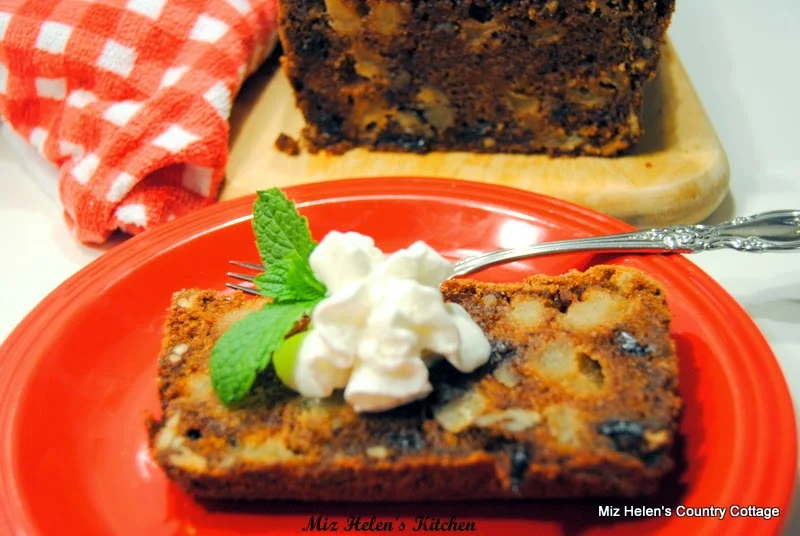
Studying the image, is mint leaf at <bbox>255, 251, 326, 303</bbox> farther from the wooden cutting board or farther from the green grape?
the wooden cutting board

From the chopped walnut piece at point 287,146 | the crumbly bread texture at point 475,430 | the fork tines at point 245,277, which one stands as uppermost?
the crumbly bread texture at point 475,430

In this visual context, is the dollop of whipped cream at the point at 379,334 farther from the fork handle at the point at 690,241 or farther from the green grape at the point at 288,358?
the fork handle at the point at 690,241

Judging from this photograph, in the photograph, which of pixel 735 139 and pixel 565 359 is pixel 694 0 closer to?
pixel 735 139

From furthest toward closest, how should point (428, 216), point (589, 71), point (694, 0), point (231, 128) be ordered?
point (694, 0) < point (231, 128) < point (589, 71) < point (428, 216)

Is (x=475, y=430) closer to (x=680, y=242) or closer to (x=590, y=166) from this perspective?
(x=680, y=242)

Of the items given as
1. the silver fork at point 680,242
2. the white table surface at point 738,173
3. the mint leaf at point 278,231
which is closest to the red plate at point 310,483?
the silver fork at point 680,242

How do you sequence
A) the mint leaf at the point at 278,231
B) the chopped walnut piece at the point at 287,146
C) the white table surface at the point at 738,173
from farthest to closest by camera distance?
the chopped walnut piece at the point at 287,146 → the white table surface at the point at 738,173 → the mint leaf at the point at 278,231

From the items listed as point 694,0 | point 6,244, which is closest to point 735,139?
point 694,0
